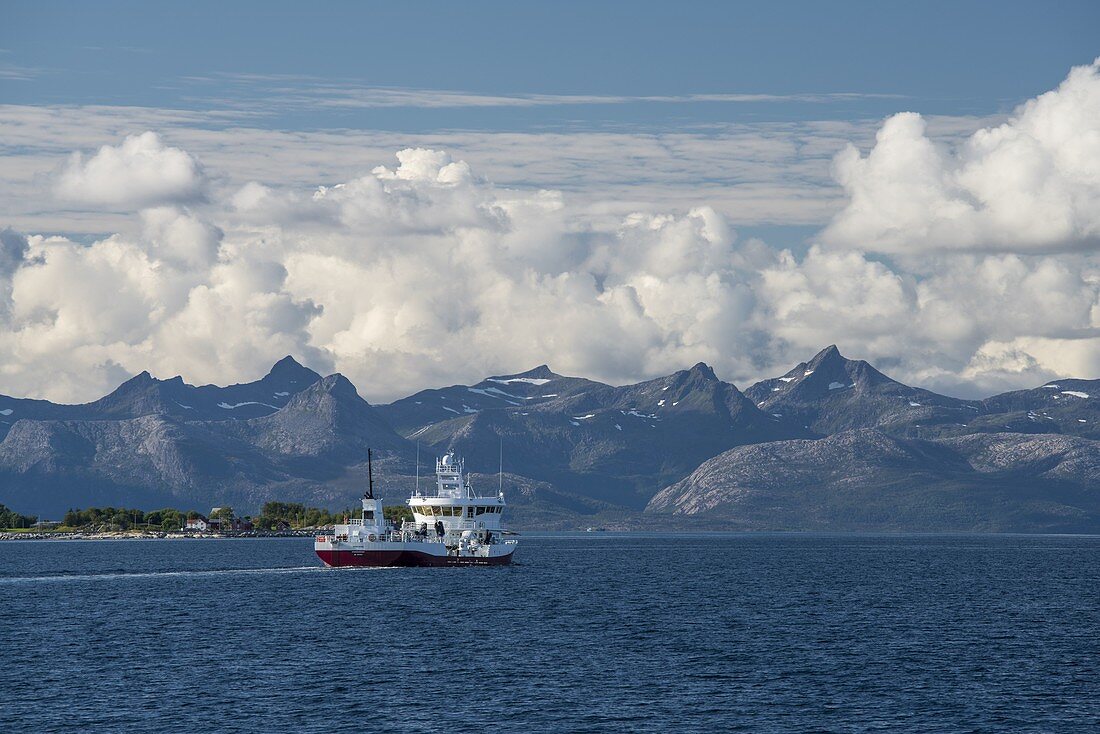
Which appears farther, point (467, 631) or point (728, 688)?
point (467, 631)

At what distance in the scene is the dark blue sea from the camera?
92.0 m

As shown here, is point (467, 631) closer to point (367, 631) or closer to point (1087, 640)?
point (367, 631)

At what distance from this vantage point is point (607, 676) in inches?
4301

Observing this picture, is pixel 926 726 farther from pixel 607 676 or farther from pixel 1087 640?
pixel 1087 640

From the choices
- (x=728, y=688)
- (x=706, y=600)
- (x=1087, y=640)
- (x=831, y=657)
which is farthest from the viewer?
(x=706, y=600)

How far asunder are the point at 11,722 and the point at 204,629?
50746 millimetres

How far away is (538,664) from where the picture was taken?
116m

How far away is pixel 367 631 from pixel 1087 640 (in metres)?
67.7

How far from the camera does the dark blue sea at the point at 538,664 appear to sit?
9200 cm

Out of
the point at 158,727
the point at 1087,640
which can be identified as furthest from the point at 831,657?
the point at 158,727

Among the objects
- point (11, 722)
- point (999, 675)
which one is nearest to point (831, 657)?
point (999, 675)

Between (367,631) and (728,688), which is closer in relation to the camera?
(728,688)

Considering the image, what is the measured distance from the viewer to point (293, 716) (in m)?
92.0

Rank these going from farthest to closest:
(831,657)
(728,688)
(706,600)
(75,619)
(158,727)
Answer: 1. (706,600)
2. (75,619)
3. (831,657)
4. (728,688)
5. (158,727)
